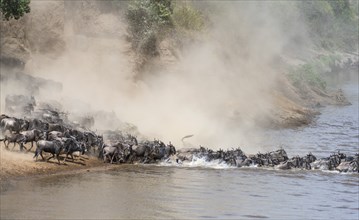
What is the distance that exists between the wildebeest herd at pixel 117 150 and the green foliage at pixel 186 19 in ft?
91.5

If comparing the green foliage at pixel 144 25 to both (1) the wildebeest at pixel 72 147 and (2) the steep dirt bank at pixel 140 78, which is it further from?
(1) the wildebeest at pixel 72 147

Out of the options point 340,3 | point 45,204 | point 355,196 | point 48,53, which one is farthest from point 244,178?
point 340,3

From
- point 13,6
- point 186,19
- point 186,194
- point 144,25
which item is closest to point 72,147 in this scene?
point 186,194

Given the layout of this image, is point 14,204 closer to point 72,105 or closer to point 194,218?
point 194,218

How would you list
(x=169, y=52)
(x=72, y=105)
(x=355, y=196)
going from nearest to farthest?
1. (x=355, y=196)
2. (x=72, y=105)
3. (x=169, y=52)

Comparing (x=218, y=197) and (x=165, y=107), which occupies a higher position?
(x=165, y=107)

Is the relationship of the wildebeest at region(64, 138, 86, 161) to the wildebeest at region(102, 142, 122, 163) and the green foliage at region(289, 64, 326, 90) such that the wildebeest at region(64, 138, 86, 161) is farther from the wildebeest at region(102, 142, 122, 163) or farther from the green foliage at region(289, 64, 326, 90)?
the green foliage at region(289, 64, 326, 90)

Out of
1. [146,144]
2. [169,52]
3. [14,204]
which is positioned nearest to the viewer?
[14,204]

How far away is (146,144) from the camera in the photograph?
26547mm

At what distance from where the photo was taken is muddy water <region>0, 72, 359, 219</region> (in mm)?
18109

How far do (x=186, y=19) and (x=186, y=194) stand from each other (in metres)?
37.1

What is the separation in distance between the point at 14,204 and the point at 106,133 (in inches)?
455

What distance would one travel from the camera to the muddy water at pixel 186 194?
59.4 feet

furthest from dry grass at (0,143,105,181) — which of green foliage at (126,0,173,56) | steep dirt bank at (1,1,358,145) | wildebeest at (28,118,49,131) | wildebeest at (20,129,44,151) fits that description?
green foliage at (126,0,173,56)
